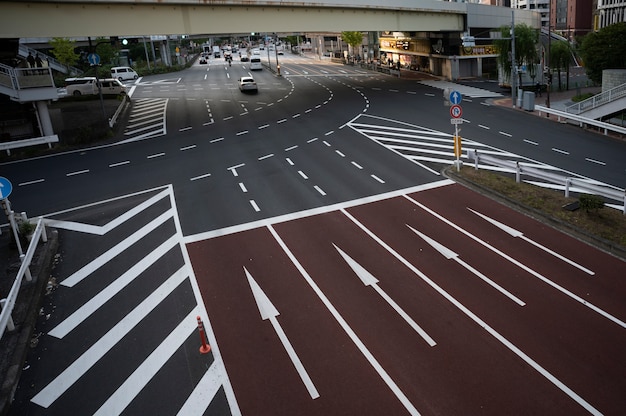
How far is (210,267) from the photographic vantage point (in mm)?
14234

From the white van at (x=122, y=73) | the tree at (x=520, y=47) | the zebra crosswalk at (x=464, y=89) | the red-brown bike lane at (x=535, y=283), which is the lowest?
the red-brown bike lane at (x=535, y=283)

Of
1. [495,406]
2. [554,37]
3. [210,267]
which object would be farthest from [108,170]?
[554,37]

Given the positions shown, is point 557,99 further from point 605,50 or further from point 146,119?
point 146,119

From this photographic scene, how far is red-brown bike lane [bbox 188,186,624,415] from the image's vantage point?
897 cm

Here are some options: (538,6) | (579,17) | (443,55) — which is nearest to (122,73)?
(443,55)

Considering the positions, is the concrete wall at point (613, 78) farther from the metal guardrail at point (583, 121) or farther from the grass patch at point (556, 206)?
the grass patch at point (556, 206)

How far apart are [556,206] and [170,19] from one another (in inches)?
968

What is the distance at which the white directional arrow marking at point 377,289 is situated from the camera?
→ 10.7 meters

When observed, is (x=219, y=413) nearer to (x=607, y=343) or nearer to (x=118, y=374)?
(x=118, y=374)

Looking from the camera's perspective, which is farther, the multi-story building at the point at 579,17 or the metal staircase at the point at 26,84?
the multi-story building at the point at 579,17

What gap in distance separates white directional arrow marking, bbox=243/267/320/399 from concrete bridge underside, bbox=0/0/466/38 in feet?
66.8

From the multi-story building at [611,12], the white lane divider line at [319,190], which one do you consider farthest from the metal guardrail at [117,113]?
the multi-story building at [611,12]

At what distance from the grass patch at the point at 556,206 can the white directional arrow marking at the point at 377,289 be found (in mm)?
7330

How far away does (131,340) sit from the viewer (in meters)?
11.2
